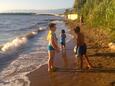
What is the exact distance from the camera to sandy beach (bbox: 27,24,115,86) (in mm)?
8875

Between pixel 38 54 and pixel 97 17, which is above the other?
pixel 97 17

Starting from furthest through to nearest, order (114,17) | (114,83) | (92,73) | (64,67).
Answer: (114,17), (64,67), (92,73), (114,83)

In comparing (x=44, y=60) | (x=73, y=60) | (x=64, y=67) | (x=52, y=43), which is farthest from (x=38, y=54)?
(x=52, y=43)

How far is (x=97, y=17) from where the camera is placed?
21000 millimetres

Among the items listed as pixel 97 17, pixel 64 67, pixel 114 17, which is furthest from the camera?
pixel 97 17

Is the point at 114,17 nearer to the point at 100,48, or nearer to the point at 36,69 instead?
the point at 100,48

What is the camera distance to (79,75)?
9688mm

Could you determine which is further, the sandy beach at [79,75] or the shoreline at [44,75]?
the shoreline at [44,75]

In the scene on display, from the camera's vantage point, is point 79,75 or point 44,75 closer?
point 79,75

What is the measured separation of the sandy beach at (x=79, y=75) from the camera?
8.88m

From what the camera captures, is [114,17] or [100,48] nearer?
[100,48]

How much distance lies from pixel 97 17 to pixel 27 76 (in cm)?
1209

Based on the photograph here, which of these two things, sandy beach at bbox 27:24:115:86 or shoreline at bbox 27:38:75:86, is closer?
sandy beach at bbox 27:24:115:86

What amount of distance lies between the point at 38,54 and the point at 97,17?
25.2ft
